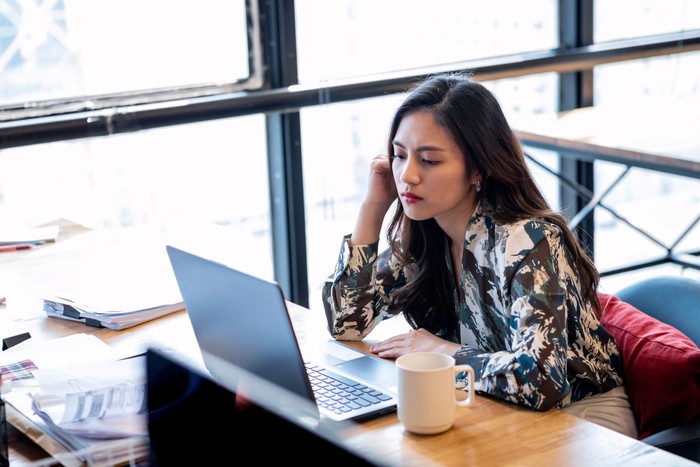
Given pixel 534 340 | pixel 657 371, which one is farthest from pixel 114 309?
pixel 657 371

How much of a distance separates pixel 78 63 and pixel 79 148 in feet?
0.85

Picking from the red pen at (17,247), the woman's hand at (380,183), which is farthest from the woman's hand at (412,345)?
the red pen at (17,247)

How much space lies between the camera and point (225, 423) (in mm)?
849

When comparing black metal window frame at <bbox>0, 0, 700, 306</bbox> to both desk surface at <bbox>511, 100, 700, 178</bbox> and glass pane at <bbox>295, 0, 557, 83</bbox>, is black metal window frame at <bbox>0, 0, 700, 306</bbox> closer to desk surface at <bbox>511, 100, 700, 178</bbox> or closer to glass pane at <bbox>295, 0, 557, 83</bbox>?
glass pane at <bbox>295, 0, 557, 83</bbox>

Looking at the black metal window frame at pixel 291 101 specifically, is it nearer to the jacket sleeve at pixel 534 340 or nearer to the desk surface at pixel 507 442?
the desk surface at pixel 507 442

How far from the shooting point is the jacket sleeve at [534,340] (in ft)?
4.89

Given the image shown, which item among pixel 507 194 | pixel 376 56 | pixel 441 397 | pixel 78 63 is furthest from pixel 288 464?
pixel 376 56

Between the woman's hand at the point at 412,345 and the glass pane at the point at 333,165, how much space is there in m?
1.65

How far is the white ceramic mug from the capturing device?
137cm

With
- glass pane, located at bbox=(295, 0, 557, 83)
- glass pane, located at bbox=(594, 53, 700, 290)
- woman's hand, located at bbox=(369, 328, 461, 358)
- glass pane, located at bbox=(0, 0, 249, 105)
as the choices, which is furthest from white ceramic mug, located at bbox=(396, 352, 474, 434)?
glass pane, located at bbox=(594, 53, 700, 290)

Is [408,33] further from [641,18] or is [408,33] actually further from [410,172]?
[410,172]

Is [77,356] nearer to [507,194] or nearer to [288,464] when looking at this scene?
[507,194]

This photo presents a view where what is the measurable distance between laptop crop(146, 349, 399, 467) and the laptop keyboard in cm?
44

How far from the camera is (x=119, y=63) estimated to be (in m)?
2.99
